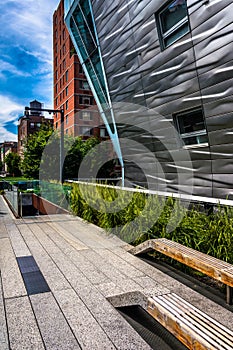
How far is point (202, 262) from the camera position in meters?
3.61

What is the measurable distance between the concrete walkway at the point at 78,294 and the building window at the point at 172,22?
5763mm

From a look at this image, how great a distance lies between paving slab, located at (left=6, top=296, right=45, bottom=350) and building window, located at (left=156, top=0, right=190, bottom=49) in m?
7.41

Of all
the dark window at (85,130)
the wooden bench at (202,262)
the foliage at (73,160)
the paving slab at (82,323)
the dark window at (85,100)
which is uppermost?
the dark window at (85,100)

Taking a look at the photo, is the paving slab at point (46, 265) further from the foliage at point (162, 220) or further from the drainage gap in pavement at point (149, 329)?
the foliage at point (162, 220)

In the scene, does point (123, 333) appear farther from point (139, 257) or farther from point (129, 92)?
point (129, 92)

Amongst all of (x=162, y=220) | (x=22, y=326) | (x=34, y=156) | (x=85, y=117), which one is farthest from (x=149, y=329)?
(x=85, y=117)

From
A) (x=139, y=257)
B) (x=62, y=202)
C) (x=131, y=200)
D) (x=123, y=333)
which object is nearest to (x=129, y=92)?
(x=62, y=202)

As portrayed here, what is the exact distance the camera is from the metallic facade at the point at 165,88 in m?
7.25

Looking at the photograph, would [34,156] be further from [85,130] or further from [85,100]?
[85,100]

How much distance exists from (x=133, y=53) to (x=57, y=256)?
7.08 m

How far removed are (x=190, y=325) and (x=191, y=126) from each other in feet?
23.6

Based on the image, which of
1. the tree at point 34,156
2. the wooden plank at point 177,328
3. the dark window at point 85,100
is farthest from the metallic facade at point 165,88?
the dark window at point 85,100

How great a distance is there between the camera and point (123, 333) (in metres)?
2.93

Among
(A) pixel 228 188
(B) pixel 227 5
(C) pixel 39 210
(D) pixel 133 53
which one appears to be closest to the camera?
(B) pixel 227 5
